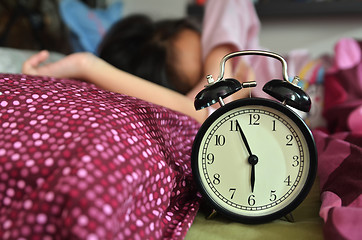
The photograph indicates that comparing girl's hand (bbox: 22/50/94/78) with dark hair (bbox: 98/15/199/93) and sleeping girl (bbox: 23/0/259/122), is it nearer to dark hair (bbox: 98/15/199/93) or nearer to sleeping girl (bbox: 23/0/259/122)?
sleeping girl (bbox: 23/0/259/122)

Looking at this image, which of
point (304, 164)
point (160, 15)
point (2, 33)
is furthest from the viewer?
point (160, 15)

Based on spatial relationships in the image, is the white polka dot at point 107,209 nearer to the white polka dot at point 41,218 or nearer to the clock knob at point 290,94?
the white polka dot at point 41,218

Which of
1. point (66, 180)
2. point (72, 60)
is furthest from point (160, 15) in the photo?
point (66, 180)

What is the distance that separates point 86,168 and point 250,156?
29cm

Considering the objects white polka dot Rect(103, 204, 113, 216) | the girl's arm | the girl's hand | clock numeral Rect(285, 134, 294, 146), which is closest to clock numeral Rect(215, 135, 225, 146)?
clock numeral Rect(285, 134, 294, 146)

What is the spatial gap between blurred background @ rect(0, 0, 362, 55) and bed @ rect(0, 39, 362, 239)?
44.9 inches

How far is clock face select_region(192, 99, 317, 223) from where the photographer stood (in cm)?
63

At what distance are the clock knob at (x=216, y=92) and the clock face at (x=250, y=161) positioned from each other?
23 mm

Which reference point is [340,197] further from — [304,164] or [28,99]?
[28,99]

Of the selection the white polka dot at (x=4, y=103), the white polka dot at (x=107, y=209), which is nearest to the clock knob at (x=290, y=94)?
the white polka dot at (x=107, y=209)

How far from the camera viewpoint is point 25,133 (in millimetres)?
569

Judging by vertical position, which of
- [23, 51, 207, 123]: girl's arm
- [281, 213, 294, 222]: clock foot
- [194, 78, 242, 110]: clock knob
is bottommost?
[23, 51, 207, 123]: girl's arm

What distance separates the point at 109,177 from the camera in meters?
0.49

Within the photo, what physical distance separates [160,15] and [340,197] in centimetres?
195
